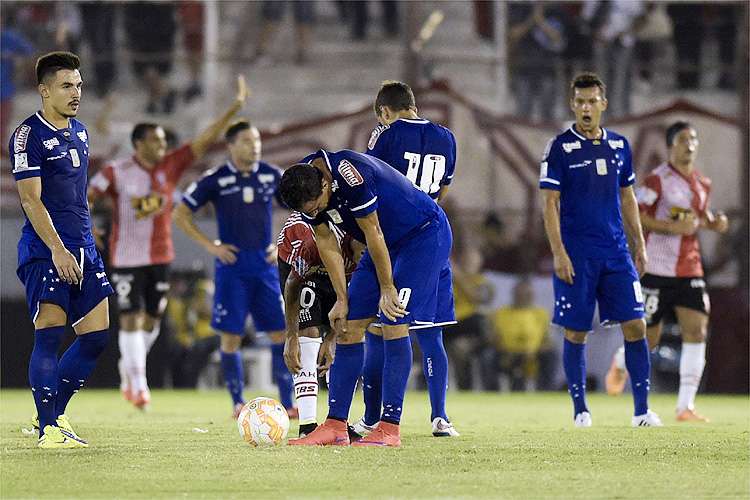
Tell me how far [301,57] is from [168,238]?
31.1 ft

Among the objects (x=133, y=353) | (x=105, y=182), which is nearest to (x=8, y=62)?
(x=105, y=182)

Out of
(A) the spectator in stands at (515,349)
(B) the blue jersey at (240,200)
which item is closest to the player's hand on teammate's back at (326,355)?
(B) the blue jersey at (240,200)

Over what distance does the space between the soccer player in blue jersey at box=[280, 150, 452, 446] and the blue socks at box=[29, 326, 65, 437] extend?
57.3 inches

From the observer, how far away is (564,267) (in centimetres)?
1065

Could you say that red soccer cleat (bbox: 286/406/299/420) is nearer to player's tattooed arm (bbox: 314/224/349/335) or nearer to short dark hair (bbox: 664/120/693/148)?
player's tattooed arm (bbox: 314/224/349/335)

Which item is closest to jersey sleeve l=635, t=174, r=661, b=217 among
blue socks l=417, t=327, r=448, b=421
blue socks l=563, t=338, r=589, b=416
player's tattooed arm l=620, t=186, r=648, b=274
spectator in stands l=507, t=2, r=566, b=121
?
player's tattooed arm l=620, t=186, r=648, b=274

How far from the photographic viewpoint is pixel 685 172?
41.1 ft

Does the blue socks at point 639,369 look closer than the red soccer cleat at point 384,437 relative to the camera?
No

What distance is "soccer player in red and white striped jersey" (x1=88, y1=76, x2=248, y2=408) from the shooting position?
13695 millimetres

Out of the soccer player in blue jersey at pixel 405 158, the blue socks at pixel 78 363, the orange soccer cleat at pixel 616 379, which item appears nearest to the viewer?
the blue socks at pixel 78 363

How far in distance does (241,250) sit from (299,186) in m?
4.58

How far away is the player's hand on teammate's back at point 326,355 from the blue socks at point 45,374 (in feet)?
5.06

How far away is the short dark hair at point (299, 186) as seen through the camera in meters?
7.72

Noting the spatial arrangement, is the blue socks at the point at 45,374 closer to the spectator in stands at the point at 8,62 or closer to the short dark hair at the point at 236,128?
the short dark hair at the point at 236,128
